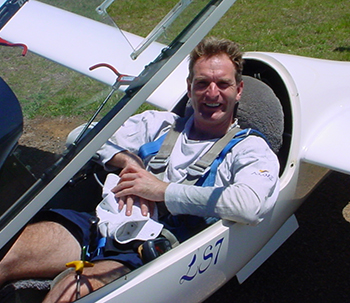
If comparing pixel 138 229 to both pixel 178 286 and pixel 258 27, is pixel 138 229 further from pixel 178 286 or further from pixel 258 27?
pixel 258 27

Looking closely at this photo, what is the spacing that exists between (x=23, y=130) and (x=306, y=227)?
198 cm

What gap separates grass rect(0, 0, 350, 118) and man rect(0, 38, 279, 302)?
38 cm

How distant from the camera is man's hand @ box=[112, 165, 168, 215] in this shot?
1711mm

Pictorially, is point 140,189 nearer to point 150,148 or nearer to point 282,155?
point 150,148

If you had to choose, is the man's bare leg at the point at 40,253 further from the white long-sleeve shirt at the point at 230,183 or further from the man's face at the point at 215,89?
the man's face at the point at 215,89

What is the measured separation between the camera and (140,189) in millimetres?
1725

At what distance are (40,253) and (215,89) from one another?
96 cm

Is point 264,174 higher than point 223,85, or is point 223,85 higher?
point 223,85

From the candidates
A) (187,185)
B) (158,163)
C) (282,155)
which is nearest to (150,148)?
(158,163)

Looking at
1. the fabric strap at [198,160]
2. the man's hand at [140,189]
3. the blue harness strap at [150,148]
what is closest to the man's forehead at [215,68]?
the fabric strap at [198,160]

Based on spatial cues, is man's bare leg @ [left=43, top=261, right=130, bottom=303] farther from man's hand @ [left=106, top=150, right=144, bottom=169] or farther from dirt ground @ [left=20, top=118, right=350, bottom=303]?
dirt ground @ [left=20, top=118, right=350, bottom=303]

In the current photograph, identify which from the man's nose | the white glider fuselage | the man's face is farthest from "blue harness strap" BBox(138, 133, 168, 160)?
the white glider fuselage

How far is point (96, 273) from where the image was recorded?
1533 millimetres

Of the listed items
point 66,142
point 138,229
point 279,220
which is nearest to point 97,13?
point 66,142
